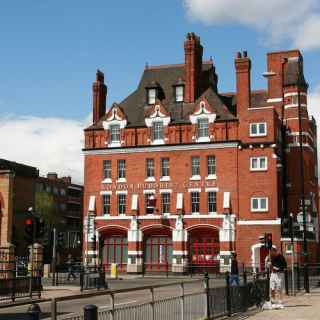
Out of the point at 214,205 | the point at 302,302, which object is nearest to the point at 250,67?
the point at 214,205

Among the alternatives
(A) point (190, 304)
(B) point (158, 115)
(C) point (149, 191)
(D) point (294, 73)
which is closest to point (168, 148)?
(B) point (158, 115)

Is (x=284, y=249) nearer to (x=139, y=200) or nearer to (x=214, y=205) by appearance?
(x=214, y=205)

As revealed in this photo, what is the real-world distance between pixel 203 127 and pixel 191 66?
6814 mm

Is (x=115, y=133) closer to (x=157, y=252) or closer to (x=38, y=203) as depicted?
(x=157, y=252)

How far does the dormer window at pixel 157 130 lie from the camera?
60969 millimetres

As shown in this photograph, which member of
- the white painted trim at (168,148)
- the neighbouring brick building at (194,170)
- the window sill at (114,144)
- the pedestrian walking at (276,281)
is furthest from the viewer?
the window sill at (114,144)

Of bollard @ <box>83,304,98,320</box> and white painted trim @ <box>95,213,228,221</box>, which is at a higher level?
white painted trim @ <box>95,213,228,221</box>

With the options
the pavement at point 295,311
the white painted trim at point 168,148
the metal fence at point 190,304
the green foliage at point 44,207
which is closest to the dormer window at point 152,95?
the white painted trim at point 168,148

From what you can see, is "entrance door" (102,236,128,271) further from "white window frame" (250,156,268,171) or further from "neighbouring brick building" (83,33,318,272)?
"white window frame" (250,156,268,171)

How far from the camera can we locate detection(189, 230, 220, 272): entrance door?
5666cm

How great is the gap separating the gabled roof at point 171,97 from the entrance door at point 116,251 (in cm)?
1149

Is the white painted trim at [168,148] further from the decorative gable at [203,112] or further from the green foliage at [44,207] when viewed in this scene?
the green foliage at [44,207]

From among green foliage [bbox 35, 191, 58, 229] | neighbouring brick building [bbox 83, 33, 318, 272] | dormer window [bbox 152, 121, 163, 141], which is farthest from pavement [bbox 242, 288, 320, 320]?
green foliage [bbox 35, 191, 58, 229]

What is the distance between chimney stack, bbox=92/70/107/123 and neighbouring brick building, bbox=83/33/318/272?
0.53 feet
